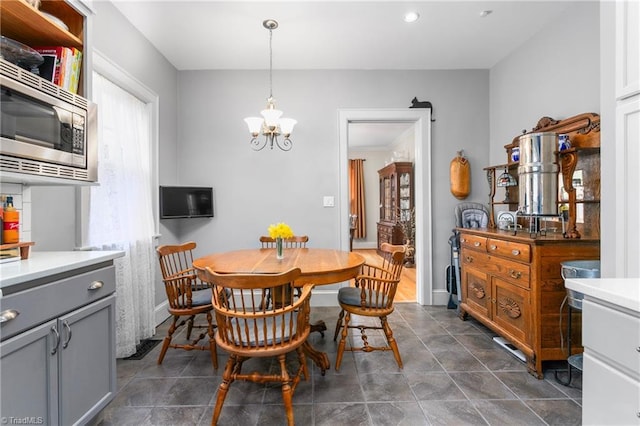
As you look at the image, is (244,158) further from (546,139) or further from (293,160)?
(546,139)

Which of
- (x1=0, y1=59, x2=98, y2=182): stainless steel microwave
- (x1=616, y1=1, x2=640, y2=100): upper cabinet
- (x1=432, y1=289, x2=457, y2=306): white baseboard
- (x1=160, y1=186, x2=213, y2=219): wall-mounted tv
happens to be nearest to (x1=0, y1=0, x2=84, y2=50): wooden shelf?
(x1=0, y1=59, x2=98, y2=182): stainless steel microwave

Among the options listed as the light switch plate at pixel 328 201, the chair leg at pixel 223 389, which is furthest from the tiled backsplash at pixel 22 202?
the light switch plate at pixel 328 201

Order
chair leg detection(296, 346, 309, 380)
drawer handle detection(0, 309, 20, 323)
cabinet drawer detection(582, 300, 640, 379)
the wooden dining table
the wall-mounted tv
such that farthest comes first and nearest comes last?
the wall-mounted tv, the wooden dining table, chair leg detection(296, 346, 309, 380), drawer handle detection(0, 309, 20, 323), cabinet drawer detection(582, 300, 640, 379)

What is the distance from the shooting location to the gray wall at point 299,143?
11.7 ft

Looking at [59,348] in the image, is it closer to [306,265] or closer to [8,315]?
[8,315]

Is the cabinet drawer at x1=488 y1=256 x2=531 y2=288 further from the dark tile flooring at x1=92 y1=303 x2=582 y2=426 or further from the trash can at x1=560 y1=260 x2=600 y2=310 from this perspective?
the dark tile flooring at x1=92 y1=303 x2=582 y2=426

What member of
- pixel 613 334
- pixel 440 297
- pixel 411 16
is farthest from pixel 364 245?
pixel 613 334

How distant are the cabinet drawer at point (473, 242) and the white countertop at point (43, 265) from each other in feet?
8.95

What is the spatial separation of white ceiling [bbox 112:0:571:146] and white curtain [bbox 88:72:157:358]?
769 mm

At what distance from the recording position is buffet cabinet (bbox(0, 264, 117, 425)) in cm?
106

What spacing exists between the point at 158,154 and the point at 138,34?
3.60ft

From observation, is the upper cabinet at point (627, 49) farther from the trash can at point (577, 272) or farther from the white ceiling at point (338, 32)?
the white ceiling at point (338, 32)

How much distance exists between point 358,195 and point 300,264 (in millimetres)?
6377

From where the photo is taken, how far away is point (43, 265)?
4.08ft
